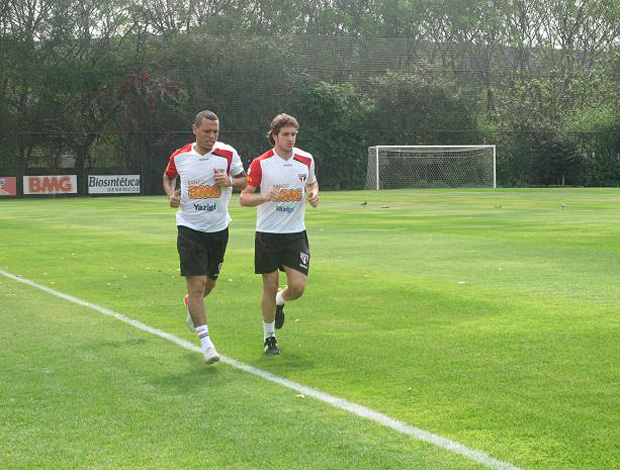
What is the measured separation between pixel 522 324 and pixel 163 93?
49.5 metres

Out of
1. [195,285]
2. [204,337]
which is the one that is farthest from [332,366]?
[195,285]

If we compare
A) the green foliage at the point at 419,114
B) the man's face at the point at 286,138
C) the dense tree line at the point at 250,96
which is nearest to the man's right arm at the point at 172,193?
the man's face at the point at 286,138

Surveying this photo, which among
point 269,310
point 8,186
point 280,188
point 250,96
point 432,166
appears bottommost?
point 8,186

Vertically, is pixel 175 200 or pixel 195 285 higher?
pixel 175 200

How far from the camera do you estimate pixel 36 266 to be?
53.9 ft

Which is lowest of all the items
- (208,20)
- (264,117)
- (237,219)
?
(237,219)

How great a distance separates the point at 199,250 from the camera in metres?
8.61

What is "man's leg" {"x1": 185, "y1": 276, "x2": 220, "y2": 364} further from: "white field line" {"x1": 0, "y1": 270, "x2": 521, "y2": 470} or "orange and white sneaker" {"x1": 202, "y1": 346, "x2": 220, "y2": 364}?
"white field line" {"x1": 0, "y1": 270, "x2": 521, "y2": 470}

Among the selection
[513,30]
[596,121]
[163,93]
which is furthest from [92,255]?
[513,30]

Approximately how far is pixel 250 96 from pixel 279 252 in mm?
52431

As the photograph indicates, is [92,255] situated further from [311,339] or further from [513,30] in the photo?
[513,30]

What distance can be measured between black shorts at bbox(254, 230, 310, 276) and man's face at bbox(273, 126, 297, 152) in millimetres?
720

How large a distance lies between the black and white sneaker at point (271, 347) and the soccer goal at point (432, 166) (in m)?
51.3

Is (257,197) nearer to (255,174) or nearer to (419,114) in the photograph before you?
(255,174)
